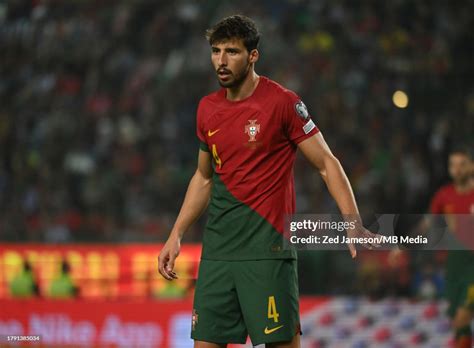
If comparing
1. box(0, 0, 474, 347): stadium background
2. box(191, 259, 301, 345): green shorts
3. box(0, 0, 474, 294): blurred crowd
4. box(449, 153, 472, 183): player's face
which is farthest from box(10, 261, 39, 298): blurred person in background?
box(191, 259, 301, 345): green shorts

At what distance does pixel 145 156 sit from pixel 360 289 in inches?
125

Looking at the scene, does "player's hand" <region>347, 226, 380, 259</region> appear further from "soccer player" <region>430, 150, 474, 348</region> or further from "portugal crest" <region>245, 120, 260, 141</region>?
"soccer player" <region>430, 150, 474, 348</region>

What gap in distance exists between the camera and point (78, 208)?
385 inches

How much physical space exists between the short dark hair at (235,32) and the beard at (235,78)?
0.08 metres

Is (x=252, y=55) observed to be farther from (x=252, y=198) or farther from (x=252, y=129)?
(x=252, y=198)

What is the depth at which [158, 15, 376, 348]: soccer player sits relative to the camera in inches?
144

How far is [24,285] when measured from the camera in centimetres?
816

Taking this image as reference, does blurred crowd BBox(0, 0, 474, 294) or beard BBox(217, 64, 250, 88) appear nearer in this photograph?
beard BBox(217, 64, 250, 88)

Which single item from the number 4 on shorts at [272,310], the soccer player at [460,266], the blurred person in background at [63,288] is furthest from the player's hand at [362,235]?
the blurred person in background at [63,288]

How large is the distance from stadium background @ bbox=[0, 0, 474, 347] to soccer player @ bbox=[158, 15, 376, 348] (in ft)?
12.3

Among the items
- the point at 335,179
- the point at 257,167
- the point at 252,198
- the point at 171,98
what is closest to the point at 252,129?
the point at 257,167

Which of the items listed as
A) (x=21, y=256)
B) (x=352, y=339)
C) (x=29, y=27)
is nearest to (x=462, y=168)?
(x=352, y=339)

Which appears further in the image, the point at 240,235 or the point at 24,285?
the point at 24,285

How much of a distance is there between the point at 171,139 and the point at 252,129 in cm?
654
